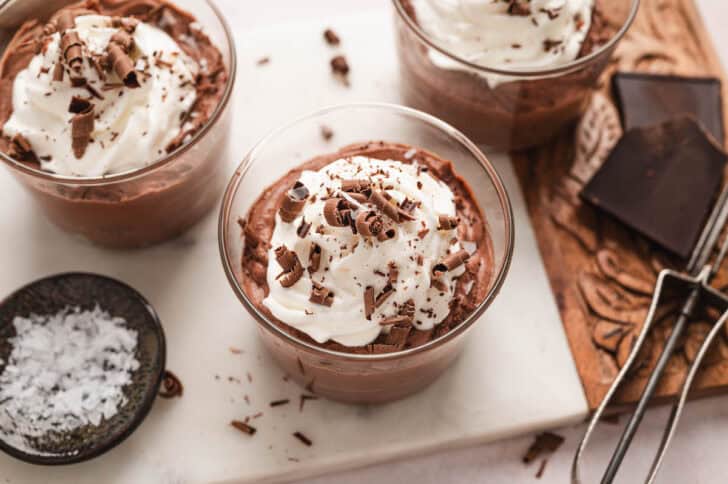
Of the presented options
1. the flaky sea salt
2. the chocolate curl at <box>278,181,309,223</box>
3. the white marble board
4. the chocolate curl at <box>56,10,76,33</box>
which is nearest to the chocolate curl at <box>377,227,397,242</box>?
the chocolate curl at <box>278,181,309,223</box>

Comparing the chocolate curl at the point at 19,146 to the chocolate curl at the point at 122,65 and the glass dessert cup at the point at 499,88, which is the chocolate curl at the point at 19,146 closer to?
the chocolate curl at the point at 122,65

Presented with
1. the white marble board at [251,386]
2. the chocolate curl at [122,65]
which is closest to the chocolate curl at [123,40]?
the chocolate curl at [122,65]

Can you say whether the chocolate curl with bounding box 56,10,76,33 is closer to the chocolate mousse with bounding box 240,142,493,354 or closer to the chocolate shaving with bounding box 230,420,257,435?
the chocolate mousse with bounding box 240,142,493,354

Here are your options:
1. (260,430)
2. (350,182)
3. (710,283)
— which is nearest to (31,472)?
(260,430)

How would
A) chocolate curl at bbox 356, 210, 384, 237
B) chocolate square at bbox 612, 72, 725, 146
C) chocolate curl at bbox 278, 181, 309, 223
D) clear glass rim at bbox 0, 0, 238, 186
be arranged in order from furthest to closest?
1. chocolate square at bbox 612, 72, 725, 146
2. clear glass rim at bbox 0, 0, 238, 186
3. chocolate curl at bbox 278, 181, 309, 223
4. chocolate curl at bbox 356, 210, 384, 237

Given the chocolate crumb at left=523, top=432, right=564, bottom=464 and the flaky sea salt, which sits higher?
the chocolate crumb at left=523, top=432, right=564, bottom=464

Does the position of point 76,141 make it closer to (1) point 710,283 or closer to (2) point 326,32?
(2) point 326,32

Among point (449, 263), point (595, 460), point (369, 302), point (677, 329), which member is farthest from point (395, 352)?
point (677, 329)

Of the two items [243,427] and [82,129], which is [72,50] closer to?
[82,129]

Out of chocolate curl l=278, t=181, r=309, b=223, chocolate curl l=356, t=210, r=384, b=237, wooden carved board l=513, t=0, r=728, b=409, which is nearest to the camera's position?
chocolate curl l=356, t=210, r=384, b=237
